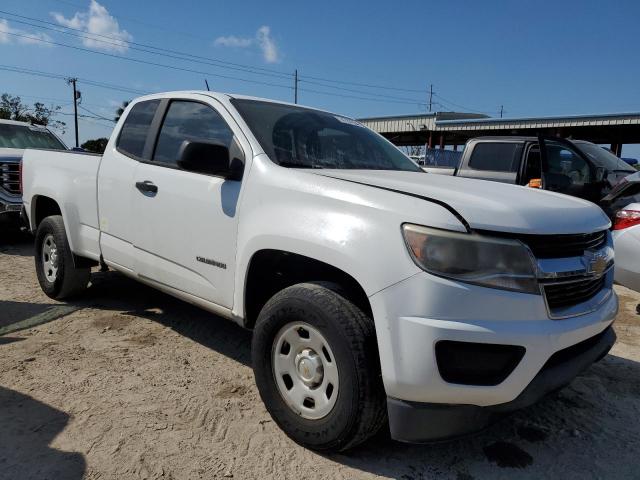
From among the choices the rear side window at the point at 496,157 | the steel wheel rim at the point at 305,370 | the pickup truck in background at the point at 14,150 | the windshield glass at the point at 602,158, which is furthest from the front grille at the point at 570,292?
the pickup truck in background at the point at 14,150

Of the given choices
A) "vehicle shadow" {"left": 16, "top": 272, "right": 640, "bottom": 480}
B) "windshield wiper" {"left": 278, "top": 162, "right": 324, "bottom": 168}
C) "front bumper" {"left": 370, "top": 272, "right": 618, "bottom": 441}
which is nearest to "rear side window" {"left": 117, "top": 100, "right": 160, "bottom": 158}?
"windshield wiper" {"left": 278, "top": 162, "right": 324, "bottom": 168}

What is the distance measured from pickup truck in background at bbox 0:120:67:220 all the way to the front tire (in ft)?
21.9

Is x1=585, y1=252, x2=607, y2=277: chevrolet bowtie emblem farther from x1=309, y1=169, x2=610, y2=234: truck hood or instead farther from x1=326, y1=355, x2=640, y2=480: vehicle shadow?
x1=326, y1=355, x2=640, y2=480: vehicle shadow

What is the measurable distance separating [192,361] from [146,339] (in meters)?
0.60

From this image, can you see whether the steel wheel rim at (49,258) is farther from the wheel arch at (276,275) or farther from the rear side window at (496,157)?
the rear side window at (496,157)

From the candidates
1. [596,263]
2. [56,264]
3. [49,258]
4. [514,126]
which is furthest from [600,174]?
[514,126]

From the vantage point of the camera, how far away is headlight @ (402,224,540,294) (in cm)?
203

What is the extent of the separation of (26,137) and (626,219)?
932 centimetres

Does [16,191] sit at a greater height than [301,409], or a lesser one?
greater

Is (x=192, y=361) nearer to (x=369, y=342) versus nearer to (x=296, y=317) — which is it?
(x=296, y=317)

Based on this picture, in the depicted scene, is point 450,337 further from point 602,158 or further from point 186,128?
point 602,158

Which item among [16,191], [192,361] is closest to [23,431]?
[192,361]

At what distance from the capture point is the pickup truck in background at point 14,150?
25.1 ft

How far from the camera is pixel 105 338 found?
3920 millimetres
